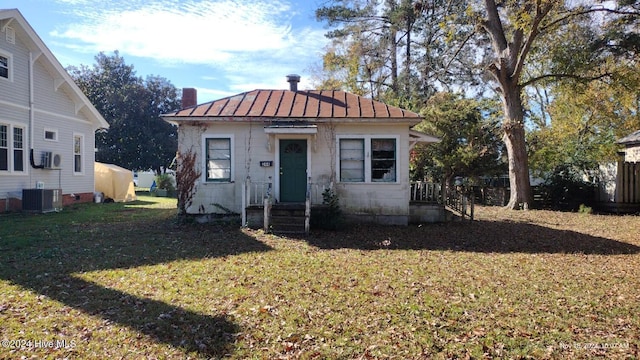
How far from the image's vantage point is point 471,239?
979 cm

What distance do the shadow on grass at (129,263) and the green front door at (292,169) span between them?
6.39 ft

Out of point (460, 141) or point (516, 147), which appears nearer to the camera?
point (516, 147)

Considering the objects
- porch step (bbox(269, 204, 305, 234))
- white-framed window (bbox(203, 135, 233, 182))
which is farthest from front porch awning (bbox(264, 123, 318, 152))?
porch step (bbox(269, 204, 305, 234))

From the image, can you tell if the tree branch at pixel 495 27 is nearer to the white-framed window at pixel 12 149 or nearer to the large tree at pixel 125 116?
the white-framed window at pixel 12 149

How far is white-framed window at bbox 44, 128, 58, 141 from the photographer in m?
16.0

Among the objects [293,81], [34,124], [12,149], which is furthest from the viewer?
[34,124]

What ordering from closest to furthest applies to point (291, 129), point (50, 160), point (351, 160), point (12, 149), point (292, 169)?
1. point (291, 129)
2. point (351, 160)
3. point (292, 169)
4. point (12, 149)
5. point (50, 160)

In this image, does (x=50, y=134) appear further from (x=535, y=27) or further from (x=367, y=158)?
(x=535, y=27)

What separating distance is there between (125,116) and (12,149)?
2201 cm

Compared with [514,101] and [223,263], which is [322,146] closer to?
[223,263]

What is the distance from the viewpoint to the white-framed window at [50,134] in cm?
1598

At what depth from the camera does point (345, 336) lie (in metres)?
3.99

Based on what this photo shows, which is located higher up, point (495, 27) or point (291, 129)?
point (495, 27)

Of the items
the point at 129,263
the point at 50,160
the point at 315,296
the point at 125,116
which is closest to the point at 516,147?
the point at 315,296
